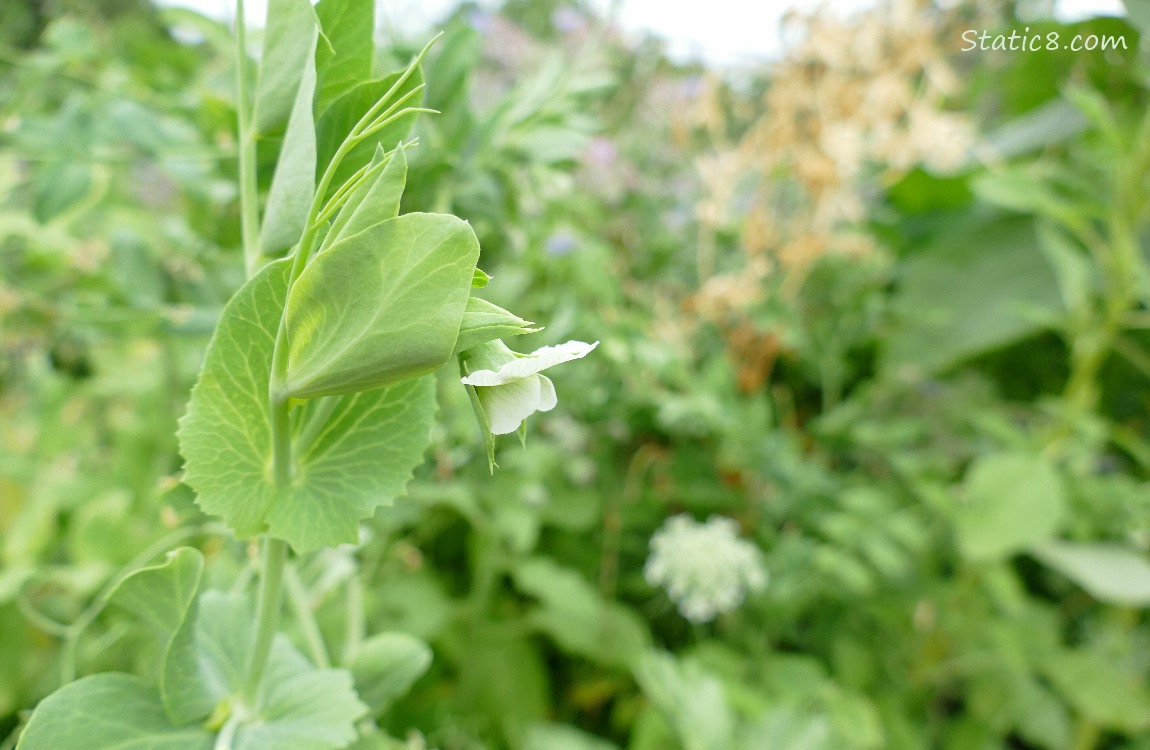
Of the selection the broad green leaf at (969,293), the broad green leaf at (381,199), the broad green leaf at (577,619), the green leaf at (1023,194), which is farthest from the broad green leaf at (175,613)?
the broad green leaf at (969,293)

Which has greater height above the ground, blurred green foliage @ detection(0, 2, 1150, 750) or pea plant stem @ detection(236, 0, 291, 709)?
pea plant stem @ detection(236, 0, 291, 709)

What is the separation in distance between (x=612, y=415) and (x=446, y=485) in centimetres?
20

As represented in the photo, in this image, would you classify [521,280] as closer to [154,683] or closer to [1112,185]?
[154,683]

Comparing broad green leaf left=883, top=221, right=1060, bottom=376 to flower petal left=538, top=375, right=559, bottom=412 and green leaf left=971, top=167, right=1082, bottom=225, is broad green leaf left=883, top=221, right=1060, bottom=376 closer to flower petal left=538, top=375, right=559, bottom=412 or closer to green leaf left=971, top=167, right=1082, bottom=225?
green leaf left=971, top=167, right=1082, bottom=225

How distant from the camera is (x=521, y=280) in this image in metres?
0.54

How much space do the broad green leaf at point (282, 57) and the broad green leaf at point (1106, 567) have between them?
779mm

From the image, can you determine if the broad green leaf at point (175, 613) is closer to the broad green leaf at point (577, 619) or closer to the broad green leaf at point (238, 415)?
the broad green leaf at point (238, 415)

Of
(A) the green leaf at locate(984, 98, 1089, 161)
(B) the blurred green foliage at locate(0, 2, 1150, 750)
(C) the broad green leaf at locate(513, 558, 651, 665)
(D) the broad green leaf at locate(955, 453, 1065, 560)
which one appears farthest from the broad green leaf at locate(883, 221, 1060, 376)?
(C) the broad green leaf at locate(513, 558, 651, 665)

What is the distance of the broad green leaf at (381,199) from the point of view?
0.14 m

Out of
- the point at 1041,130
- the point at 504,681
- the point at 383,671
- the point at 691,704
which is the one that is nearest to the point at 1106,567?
the point at 691,704

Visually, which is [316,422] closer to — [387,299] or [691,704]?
[387,299]

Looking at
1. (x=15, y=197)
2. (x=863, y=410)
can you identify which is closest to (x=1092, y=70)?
(x=863, y=410)

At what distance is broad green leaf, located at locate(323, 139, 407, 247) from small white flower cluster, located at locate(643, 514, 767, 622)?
1.82ft

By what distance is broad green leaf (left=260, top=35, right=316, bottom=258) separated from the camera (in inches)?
6.9
